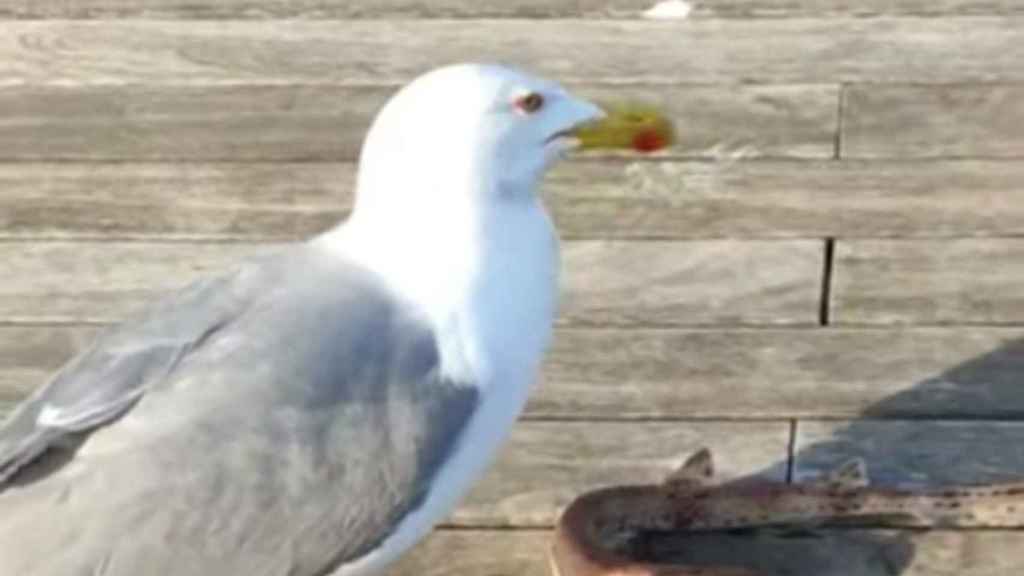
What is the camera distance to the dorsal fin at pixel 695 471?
252 centimetres

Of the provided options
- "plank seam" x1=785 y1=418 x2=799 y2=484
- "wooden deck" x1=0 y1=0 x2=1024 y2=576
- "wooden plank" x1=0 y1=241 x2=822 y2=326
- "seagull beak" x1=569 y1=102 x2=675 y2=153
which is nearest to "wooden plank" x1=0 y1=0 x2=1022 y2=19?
"wooden deck" x1=0 y1=0 x2=1024 y2=576

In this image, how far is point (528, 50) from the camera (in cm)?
323

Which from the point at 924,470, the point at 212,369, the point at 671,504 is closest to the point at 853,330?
the point at 924,470

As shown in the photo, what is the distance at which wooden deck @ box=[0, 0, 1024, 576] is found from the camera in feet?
8.78

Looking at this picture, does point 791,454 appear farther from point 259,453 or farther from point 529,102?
point 259,453

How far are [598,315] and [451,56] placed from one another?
487mm

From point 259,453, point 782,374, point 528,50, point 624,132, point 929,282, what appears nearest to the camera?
point 259,453

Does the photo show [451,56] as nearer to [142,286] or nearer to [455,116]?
[142,286]

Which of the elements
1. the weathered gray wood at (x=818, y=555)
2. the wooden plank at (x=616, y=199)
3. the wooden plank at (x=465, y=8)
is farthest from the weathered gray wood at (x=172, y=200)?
the weathered gray wood at (x=818, y=555)

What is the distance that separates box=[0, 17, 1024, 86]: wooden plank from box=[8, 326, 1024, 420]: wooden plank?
1.52 feet

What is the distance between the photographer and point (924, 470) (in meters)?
2.64

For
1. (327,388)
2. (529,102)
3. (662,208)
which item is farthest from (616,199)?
(327,388)

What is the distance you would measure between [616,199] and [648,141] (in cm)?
63

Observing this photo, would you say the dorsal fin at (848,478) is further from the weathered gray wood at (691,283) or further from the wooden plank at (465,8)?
the wooden plank at (465,8)
